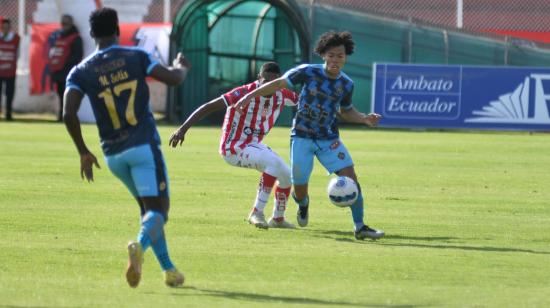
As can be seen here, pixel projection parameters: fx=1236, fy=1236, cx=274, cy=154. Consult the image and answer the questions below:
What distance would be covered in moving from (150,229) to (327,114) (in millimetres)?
3545

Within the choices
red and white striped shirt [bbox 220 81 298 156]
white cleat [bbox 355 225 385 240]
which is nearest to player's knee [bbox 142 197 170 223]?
white cleat [bbox 355 225 385 240]

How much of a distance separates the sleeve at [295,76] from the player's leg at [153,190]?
8.64ft

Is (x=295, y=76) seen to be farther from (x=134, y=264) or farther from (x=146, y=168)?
(x=134, y=264)

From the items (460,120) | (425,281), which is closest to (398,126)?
(460,120)

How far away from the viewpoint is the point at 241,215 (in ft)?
42.7

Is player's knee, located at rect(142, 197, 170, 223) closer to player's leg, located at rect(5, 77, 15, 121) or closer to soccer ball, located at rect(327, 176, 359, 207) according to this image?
soccer ball, located at rect(327, 176, 359, 207)

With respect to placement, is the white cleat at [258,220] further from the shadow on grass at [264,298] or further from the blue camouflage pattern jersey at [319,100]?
the shadow on grass at [264,298]

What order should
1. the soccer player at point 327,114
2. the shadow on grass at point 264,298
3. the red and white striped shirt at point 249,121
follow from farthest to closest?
Result: the red and white striped shirt at point 249,121 → the soccer player at point 327,114 → the shadow on grass at point 264,298

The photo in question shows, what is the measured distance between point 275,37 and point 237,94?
64.6 ft

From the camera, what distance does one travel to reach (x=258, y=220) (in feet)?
39.8

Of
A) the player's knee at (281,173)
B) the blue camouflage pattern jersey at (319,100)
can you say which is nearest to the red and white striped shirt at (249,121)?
the player's knee at (281,173)

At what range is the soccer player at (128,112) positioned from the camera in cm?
828

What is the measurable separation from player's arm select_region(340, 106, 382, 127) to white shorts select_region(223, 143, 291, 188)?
1.08m

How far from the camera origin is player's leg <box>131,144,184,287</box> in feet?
27.1
